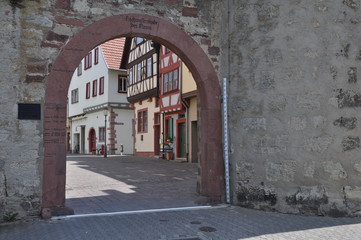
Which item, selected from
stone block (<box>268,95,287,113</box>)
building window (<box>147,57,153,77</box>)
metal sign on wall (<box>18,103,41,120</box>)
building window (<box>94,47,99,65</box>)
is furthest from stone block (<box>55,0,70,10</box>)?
building window (<box>94,47,99,65</box>)

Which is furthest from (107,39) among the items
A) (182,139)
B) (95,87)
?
(95,87)

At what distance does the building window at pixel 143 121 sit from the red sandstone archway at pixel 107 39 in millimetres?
18300

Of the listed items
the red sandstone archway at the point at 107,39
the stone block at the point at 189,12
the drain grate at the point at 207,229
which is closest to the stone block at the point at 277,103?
the red sandstone archway at the point at 107,39

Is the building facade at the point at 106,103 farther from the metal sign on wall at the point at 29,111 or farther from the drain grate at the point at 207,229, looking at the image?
the drain grate at the point at 207,229

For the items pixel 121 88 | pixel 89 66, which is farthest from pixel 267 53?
pixel 89 66

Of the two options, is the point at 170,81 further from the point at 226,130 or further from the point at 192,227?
the point at 192,227

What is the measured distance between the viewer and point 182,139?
2119 centimetres

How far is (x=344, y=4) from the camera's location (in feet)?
22.7

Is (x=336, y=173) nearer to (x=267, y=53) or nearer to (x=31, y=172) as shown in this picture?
(x=267, y=53)

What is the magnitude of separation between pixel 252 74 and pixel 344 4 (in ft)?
6.35

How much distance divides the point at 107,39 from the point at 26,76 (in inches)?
57.2

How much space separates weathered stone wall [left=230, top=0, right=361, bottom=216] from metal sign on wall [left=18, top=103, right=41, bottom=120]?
348cm

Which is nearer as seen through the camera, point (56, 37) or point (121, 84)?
point (56, 37)

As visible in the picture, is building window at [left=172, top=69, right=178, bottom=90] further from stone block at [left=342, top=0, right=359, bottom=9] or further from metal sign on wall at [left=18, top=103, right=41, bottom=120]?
metal sign on wall at [left=18, top=103, right=41, bottom=120]
